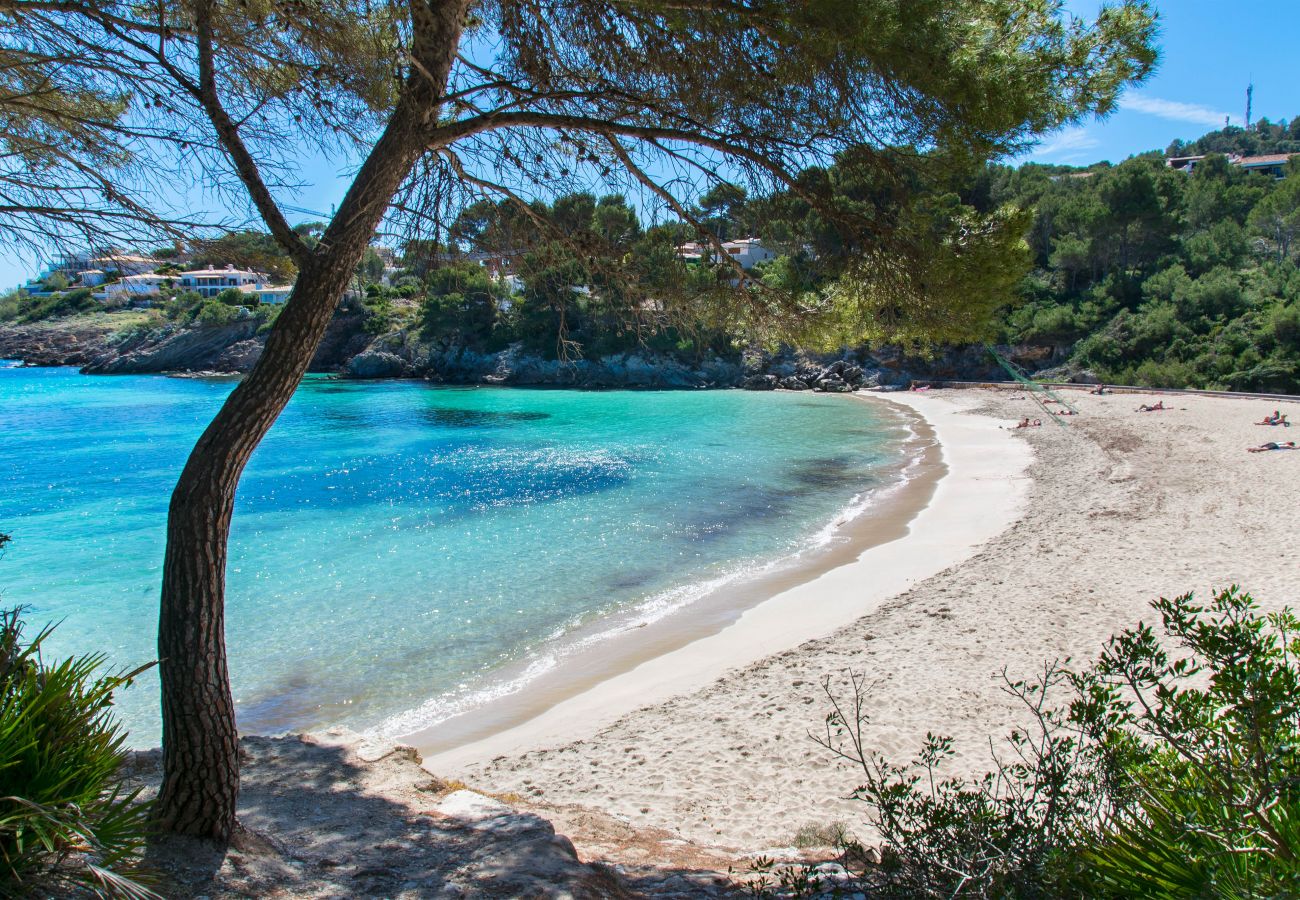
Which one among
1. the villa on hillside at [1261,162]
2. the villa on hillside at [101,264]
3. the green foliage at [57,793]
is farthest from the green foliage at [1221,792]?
the villa on hillside at [1261,162]

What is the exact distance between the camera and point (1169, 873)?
187 cm

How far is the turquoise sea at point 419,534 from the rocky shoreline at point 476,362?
12.6 meters

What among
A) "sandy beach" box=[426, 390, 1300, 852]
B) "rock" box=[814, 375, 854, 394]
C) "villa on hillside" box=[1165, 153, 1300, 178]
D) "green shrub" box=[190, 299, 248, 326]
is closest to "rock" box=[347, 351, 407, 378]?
"green shrub" box=[190, 299, 248, 326]

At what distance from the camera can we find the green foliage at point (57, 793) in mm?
1911

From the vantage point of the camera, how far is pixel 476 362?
167 ft

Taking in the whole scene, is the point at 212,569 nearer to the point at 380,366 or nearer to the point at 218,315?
the point at 380,366

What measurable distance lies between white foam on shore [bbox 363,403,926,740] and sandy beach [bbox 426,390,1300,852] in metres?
0.79

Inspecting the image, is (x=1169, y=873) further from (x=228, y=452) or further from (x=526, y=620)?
(x=526, y=620)

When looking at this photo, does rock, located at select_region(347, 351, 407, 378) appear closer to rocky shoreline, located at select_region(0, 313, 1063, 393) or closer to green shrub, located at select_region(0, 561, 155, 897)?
rocky shoreline, located at select_region(0, 313, 1063, 393)

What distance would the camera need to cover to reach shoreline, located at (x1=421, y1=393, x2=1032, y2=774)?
22.9 feet

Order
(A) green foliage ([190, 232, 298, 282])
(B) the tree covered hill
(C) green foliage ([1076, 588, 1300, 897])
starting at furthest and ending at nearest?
(B) the tree covered hill < (A) green foliage ([190, 232, 298, 282]) < (C) green foliage ([1076, 588, 1300, 897])

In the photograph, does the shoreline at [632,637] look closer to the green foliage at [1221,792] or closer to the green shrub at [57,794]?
the green shrub at [57,794]

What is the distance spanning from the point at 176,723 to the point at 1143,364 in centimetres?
3918

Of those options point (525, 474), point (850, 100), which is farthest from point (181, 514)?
point (525, 474)
